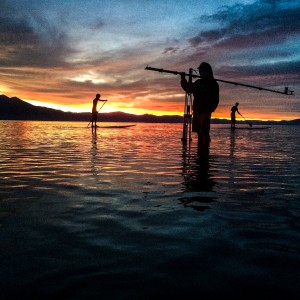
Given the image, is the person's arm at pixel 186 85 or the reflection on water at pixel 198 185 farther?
the person's arm at pixel 186 85

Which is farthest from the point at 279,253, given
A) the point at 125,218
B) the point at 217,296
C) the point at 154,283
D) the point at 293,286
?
the point at 125,218

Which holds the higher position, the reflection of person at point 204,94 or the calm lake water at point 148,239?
the reflection of person at point 204,94

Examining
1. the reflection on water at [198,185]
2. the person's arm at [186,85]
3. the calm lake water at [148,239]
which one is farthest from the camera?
the person's arm at [186,85]

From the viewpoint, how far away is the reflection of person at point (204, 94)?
11531mm

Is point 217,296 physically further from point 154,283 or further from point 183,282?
point 154,283

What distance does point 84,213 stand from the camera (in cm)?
371

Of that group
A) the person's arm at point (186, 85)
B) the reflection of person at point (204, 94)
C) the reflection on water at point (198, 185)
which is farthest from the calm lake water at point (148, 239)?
the person's arm at point (186, 85)

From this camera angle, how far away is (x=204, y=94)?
1158cm

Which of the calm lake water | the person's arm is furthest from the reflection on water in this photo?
the person's arm

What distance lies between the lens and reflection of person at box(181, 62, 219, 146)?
11.5m

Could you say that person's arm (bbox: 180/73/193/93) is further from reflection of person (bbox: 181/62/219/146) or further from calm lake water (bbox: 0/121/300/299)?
calm lake water (bbox: 0/121/300/299)

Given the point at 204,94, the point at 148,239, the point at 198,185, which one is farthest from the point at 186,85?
the point at 148,239

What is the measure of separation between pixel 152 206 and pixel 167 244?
1.31m

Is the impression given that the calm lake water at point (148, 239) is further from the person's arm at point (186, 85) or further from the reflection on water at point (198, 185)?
the person's arm at point (186, 85)
